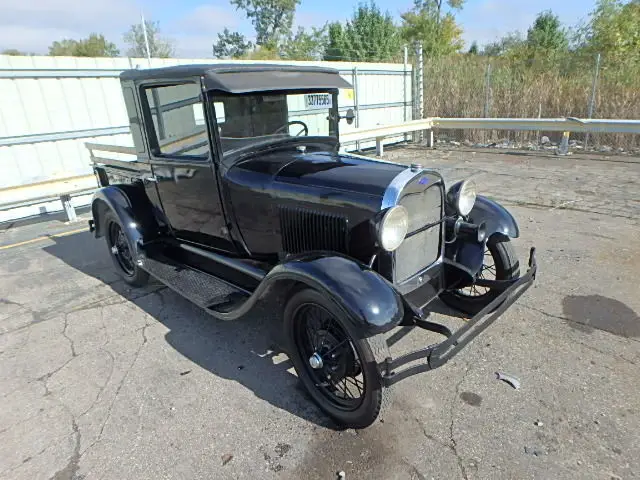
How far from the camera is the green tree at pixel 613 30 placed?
15.6m

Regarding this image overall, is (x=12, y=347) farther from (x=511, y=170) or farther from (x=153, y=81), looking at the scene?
(x=511, y=170)

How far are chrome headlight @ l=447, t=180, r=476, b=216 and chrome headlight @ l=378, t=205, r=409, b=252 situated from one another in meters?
0.72

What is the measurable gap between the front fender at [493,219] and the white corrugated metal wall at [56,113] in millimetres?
6264

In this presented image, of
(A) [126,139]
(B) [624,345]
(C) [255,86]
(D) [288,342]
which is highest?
(C) [255,86]

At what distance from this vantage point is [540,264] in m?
4.32

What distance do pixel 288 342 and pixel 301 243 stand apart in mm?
690

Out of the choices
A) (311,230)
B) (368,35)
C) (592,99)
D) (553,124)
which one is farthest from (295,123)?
(368,35)

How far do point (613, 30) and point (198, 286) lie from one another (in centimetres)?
1975

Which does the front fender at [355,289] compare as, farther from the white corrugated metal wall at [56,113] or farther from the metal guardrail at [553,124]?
the metal guardrail at [553,124]

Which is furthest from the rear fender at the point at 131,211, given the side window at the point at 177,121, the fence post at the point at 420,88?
the fence post at the point at 420,88

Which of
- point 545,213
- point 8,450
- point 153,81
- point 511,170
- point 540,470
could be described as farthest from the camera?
point 511,170

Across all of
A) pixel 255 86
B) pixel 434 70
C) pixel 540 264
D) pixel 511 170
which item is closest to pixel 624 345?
pixel 540 264

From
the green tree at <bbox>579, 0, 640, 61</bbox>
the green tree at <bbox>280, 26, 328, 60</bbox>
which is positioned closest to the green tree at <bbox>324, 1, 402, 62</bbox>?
the green tree at <bbox>280, 26, 328, 60</bbox>

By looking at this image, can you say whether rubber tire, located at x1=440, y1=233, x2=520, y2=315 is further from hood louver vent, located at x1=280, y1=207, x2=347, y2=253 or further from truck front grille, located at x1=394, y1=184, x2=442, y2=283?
hood louver vent, located at x1=280, y1=207, x2=347, y2=253
